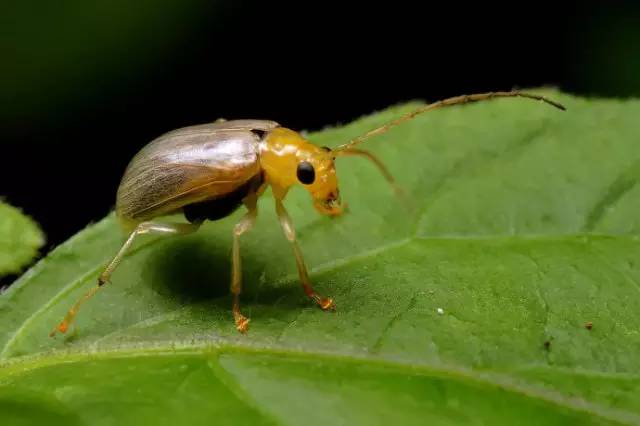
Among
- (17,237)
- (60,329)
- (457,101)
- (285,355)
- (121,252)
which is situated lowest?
(285,355)

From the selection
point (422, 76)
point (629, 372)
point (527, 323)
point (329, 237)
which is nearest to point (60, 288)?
point (329, 237)

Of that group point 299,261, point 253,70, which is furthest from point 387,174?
point 253,70

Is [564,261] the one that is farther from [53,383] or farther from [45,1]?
[45,1]

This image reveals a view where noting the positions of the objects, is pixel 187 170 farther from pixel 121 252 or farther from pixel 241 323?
pixel 241 323

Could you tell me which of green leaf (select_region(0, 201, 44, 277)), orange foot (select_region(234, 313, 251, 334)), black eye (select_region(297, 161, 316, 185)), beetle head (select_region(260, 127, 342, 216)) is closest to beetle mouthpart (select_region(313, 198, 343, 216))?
beetle head (select_region(260, 127, 342, 216))

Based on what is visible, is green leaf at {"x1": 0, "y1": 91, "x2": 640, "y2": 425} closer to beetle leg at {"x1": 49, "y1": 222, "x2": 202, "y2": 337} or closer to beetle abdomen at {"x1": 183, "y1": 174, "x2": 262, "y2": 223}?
beetle leg at {"x1": 49, "y1": 222, "x2": 202, "y2": 337}

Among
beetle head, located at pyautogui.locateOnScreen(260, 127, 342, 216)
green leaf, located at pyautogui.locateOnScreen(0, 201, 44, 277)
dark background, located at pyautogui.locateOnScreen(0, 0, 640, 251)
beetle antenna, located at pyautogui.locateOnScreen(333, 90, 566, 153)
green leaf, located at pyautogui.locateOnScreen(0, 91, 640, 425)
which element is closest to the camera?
green leaf, located at pyautogui.locateOnScreen(0, 91, 640, 425)
